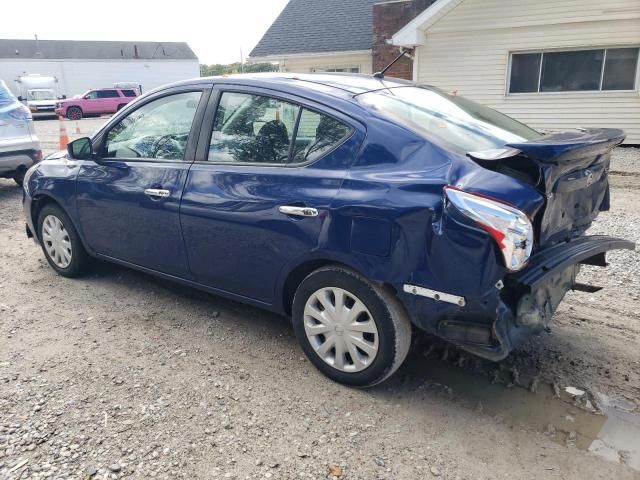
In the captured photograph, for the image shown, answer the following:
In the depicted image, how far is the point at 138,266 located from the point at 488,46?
11898mm

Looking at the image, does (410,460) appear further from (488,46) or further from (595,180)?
(488,46)

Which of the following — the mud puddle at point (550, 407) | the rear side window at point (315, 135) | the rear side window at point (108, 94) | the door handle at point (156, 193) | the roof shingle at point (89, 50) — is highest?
the roof shingle at point (89, 50)

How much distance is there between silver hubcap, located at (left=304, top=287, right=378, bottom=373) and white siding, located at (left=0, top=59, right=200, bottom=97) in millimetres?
47086

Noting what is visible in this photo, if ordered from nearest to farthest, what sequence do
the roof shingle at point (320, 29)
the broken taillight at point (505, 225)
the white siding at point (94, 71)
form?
the broken taillight at point (505, 225) < the roof shingle at point (320, 29) < the white siding at point (94, 71)

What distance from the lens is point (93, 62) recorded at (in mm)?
47219

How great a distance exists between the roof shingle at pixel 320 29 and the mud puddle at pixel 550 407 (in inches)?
557

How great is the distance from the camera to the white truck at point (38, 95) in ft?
97.2

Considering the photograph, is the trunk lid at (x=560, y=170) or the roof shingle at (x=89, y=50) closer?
the trunk lid at (x=560, y=170)

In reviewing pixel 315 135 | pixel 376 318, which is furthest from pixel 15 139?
pixel 376 318

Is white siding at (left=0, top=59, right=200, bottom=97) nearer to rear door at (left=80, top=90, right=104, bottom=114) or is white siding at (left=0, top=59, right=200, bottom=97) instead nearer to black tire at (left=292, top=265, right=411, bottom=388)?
rear door at (left=80, top=90, right=104, bottom=114)

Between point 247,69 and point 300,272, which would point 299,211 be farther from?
point 247,69

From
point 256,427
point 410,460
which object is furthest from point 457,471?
point 256,427

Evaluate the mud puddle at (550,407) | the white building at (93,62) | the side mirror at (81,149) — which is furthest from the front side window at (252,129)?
the white building at (93,62)

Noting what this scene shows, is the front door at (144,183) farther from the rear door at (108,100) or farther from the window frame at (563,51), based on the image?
the rear door at (108,100)
